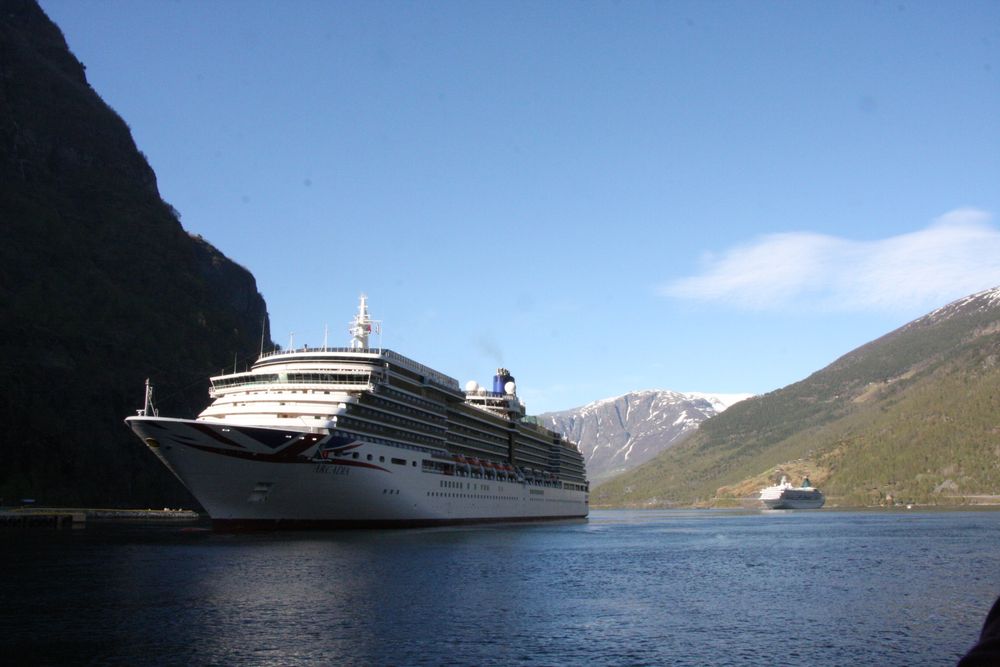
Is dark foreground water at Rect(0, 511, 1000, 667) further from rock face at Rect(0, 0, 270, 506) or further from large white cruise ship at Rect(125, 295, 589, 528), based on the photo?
rock face at Rect(0, 0, 270, 506)

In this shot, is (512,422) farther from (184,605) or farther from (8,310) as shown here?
(184,605)

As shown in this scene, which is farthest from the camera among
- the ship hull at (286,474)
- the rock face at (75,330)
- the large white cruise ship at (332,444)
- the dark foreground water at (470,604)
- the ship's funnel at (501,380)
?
the ship's funnel at (501,380)

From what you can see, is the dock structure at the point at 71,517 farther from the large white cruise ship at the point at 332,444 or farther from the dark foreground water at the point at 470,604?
the dark foreground water at the point at 470,604

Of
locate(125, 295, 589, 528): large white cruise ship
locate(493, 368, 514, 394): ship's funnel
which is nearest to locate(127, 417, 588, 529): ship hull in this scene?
locate(125, 295, 589, 528): large white cruise ship

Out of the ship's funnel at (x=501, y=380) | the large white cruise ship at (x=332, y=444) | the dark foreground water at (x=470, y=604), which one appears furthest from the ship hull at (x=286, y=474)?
the ship's funnel at (x=501, y=380)

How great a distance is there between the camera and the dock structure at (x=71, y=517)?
10312 cm

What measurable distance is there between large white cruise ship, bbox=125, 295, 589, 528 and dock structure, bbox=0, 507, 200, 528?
100ft

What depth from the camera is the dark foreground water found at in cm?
3005

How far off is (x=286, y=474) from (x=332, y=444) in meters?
4.59

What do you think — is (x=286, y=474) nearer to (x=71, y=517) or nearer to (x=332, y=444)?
(x=332, y=444)

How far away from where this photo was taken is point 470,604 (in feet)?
132

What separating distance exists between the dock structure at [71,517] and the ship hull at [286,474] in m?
38.7

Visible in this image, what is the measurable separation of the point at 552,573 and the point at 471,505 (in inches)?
2034

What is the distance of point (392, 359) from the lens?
90.6m
